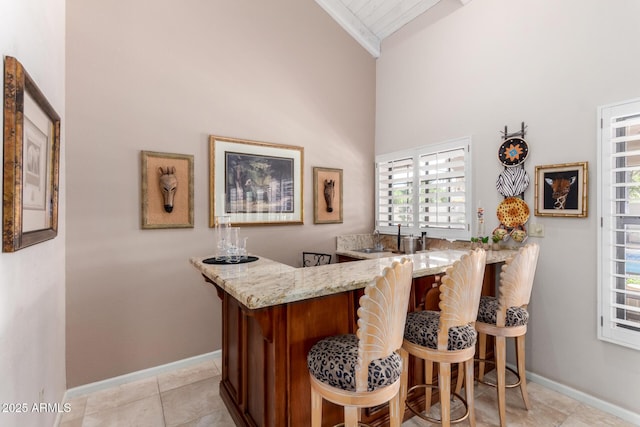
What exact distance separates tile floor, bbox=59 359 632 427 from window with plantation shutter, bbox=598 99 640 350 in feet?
2.01

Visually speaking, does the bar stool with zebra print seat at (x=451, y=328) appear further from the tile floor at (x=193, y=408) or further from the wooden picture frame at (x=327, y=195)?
the wooden picture frame at (x=327, y=195)

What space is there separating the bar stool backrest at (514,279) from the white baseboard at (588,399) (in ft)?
3.21

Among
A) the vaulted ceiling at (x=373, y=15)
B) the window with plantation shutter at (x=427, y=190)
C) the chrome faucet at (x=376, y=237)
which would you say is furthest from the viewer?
the chrome faucet at (x=376, y=237)

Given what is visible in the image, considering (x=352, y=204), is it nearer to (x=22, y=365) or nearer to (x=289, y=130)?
(x=289, y=130)

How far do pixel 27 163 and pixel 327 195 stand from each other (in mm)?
2829

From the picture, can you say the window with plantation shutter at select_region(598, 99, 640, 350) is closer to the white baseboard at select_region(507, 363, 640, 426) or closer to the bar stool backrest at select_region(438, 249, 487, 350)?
the white baseboard at select_region(507, 363, 640, 426)

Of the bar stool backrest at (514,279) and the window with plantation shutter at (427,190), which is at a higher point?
the window with plantation shutter at (427,190)

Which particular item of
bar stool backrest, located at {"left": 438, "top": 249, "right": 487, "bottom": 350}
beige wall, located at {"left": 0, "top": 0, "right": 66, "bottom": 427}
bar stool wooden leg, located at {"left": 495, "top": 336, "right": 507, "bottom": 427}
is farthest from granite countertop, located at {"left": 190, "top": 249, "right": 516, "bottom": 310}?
beige wall, located at {"left": 0, "top": 0, "right": 66, "bottom": 427}

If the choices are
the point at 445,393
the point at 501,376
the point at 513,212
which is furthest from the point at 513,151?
the point at 445,393

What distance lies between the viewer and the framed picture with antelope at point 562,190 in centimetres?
231

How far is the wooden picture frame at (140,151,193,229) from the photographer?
2.69 meters

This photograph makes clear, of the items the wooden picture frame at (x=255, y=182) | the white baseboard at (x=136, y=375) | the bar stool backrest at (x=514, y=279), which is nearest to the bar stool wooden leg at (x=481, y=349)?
the bar stool backrest at (x=514, y=279)

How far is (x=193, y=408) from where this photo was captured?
7.46 feet

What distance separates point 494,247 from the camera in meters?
2.81
